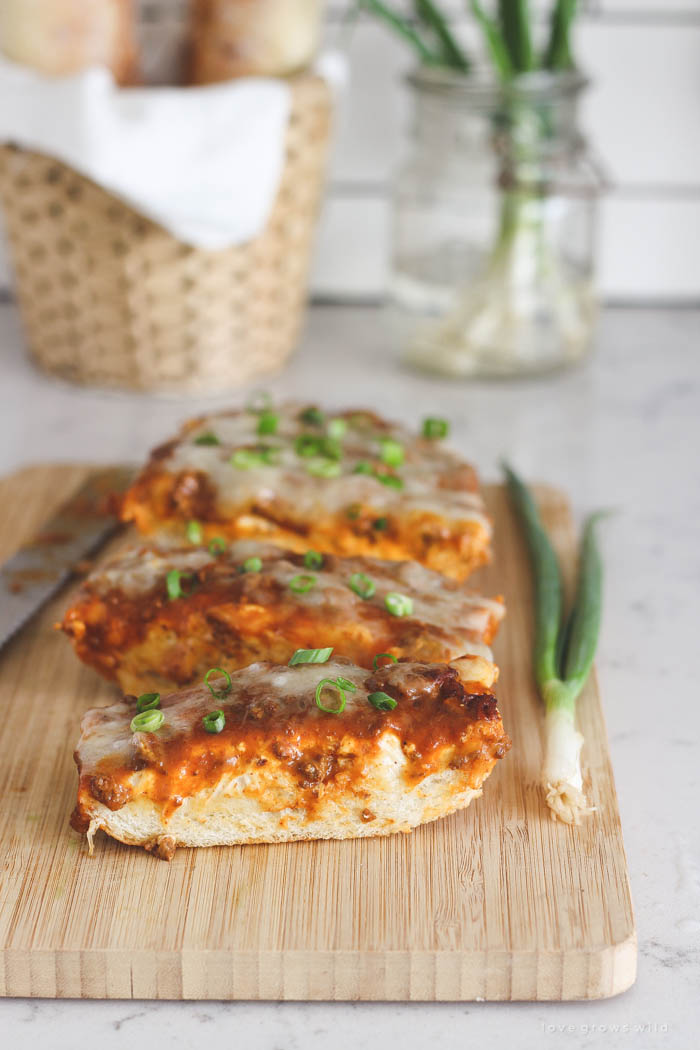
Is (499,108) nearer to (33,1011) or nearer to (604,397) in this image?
(604,397)

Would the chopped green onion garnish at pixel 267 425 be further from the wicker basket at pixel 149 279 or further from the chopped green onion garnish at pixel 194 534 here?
the wicker basket at pixel 149 279

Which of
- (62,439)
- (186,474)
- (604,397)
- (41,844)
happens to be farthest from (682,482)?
(41,844)

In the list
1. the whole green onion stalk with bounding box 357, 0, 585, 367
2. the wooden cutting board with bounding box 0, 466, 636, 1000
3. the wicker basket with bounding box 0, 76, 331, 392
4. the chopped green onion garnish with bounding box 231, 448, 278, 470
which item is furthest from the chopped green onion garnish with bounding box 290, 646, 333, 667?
the whole green onion stalk with bounding box 357, 0, 585, 367

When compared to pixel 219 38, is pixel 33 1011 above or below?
below

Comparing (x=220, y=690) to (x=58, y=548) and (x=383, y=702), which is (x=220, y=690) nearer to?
(x=383, y=702)

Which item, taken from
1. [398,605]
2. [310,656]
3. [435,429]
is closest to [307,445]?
[435,429]

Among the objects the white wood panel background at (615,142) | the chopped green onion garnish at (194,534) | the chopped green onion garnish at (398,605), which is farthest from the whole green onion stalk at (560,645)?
the white wood panel background at (615,142)

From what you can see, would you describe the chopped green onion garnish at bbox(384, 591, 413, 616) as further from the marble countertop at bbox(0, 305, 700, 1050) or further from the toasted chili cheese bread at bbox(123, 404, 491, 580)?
the marble countertop at bbox(0, 305, 700, 1050)
